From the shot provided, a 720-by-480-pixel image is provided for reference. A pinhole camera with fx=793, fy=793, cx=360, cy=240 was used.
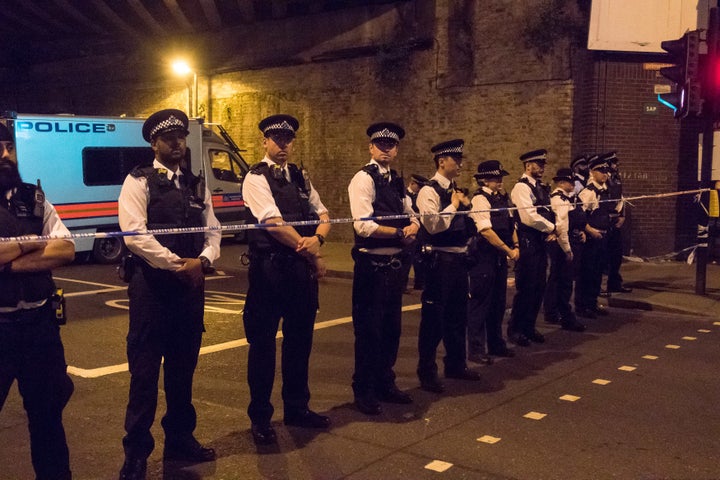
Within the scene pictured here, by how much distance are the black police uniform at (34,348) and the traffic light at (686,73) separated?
354 inches

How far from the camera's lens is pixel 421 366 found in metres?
6.55

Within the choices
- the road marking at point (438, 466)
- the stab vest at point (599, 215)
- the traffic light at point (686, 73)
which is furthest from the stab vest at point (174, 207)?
the traffic light at point (686, 73)

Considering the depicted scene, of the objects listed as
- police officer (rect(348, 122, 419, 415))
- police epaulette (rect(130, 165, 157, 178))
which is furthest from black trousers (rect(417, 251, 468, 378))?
police epaulette (rect(130, 165, 157, 178))

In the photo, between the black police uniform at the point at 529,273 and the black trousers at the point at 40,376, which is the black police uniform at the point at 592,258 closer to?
the black police uniform at the point at 529,273

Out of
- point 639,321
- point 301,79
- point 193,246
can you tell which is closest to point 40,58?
point 301,79

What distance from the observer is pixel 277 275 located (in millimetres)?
5203

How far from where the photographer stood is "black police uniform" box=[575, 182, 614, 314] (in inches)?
387

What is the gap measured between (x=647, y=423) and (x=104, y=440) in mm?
3764

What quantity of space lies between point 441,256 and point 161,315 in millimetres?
2735

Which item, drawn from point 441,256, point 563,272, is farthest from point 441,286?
point 563,272

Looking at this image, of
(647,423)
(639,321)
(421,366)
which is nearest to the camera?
(647,423)

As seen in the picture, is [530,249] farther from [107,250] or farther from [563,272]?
[107,250]

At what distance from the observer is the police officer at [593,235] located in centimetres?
982

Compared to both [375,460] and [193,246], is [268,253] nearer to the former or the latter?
[193,246]
